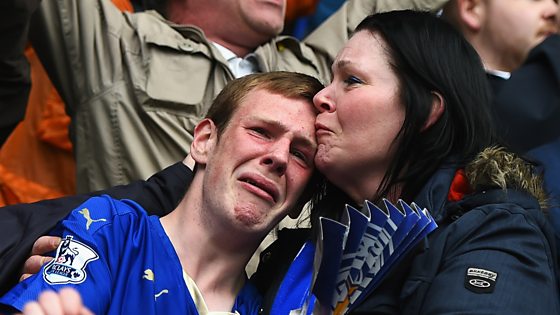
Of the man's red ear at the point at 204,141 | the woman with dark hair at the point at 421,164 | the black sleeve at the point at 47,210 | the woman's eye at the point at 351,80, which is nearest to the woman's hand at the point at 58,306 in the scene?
the woman with dark hair at the point at 421,164

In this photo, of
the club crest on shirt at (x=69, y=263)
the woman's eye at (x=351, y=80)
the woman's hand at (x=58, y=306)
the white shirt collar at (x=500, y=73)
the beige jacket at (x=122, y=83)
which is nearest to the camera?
the woman's hand at (x=58, y=306)

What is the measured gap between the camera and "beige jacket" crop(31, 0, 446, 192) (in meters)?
4.05

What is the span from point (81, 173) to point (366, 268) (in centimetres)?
177

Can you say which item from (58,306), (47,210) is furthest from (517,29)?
(58,306)

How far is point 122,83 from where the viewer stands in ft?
13.4

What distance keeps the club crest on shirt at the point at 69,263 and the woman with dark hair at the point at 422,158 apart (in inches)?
19.9

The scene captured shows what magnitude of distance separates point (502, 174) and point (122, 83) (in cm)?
172

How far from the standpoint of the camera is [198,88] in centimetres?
416

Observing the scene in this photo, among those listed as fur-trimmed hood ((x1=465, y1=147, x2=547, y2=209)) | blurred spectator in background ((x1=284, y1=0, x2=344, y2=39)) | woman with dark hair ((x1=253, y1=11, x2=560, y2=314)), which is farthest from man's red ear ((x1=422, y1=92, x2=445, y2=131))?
blurred spectator in background ((x1=284, y1=0, x2=344, y2=39))

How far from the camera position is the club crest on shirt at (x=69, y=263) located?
2.61 m

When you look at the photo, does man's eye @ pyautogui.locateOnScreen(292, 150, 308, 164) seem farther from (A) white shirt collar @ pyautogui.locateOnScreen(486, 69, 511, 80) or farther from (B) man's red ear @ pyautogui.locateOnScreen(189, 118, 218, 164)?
(A) white shirt collar @ pyautogui.locateOnScreen(486, 69, 511, 80)

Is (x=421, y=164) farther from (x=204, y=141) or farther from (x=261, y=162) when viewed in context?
(x=204, y=141)

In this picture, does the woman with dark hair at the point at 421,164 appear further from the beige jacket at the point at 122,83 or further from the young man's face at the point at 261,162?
the beige jacket at the point at 122,83

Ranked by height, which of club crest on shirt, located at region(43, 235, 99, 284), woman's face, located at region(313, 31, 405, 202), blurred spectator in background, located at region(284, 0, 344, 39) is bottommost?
blurred spectator in background, located at region(284, 0, 344, 39)
